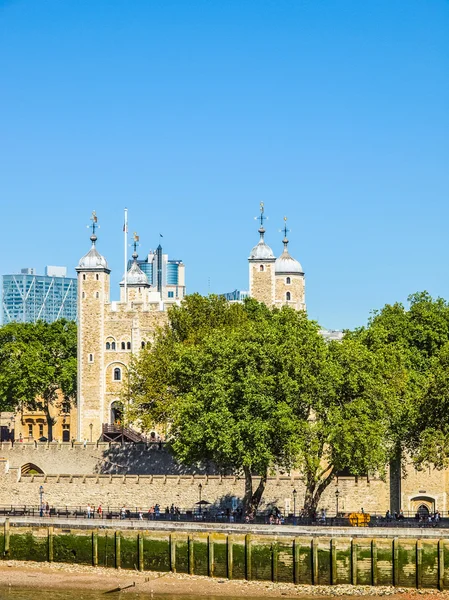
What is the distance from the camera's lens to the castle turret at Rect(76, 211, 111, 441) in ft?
350

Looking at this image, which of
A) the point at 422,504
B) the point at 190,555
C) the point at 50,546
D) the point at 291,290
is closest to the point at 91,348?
the point at 291,290

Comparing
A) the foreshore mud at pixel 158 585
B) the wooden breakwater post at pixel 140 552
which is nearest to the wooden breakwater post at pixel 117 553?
the foreshore mud at pixel 158 585

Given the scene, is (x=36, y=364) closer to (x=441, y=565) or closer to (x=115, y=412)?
(x=115, y=412)

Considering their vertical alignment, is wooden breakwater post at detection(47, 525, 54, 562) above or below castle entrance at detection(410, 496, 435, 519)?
below

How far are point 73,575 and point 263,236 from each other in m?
50.4

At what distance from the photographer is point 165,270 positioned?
639 feet

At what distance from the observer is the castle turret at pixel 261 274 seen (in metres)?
111

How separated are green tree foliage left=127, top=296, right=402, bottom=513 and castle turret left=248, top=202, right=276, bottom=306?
29867mm

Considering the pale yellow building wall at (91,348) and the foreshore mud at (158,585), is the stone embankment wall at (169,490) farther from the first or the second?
the pale yellow building wall at (91,348)

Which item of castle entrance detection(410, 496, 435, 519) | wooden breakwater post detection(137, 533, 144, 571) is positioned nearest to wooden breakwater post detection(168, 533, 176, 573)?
wooden breakwater post detection(137, 533, 144, 571)

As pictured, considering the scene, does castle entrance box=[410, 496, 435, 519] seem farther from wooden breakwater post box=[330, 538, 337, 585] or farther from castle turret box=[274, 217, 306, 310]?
castle turret box=[274, 217, 306, 310]

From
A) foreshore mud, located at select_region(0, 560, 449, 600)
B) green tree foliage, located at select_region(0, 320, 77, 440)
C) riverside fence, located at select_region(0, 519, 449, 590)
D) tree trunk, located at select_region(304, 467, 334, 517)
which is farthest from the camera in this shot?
green tree foliage, located at select_region(0, 320, 77, 440)

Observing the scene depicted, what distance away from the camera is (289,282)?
119 meters

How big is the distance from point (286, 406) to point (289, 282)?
155 ft
